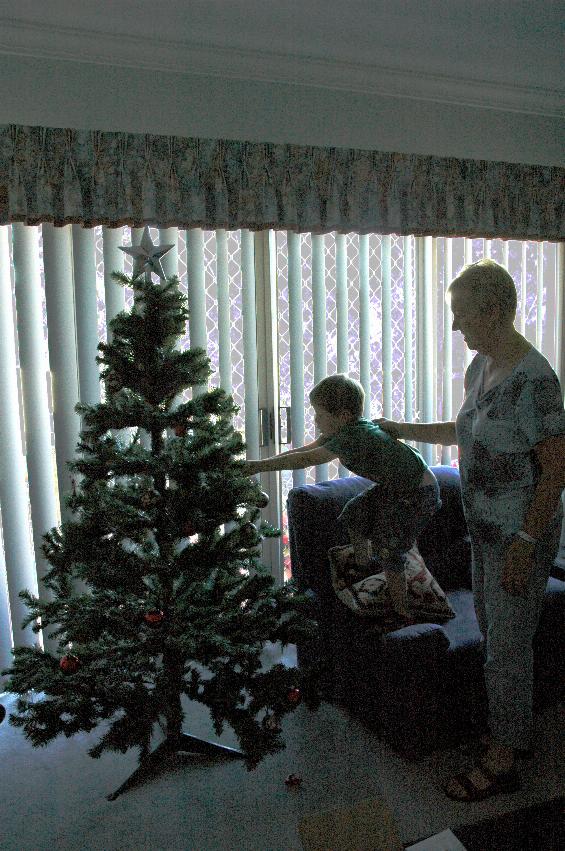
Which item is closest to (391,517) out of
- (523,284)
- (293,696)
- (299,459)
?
(299,459)

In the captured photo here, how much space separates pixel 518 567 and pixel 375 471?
1.98 feet

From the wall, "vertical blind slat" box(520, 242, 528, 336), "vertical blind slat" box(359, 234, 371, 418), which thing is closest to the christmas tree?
the wall

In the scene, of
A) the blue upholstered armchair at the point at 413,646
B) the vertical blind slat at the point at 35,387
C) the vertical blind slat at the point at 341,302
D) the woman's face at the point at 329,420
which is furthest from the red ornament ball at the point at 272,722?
the vertical blind slat at the point at 341,302

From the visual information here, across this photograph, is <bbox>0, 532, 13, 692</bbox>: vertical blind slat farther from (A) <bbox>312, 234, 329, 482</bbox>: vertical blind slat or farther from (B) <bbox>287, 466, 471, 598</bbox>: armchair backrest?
(A) <bbox>312, 234, 329, 482</bbox>: vertical blind slat

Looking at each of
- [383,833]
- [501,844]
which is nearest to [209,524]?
[383,833]

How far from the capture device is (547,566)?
81.4 inches

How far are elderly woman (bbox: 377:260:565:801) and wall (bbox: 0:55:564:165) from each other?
1.37 m

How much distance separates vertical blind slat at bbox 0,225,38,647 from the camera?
2676 mm

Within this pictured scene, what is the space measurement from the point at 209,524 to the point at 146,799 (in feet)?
3.16

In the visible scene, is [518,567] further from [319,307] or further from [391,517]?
[319,307]

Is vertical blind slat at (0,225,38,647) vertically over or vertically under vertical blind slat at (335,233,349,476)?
under

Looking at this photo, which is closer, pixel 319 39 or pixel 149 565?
pixel 149 565

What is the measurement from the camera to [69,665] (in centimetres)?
192

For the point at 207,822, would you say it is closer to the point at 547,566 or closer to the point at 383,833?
the point at 383,833
